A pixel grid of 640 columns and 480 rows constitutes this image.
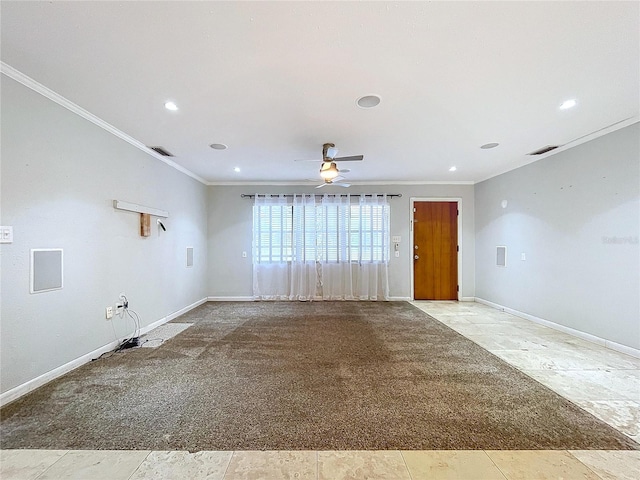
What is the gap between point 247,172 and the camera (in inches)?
204

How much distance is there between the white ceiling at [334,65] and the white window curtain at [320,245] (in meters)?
2.49

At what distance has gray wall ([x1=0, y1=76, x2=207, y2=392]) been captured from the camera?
2191mm

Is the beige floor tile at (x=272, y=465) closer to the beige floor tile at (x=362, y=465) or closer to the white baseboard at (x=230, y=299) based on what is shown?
the beige floor tile at (x=362, y=465)

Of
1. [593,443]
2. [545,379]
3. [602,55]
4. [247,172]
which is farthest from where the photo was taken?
[247,172]

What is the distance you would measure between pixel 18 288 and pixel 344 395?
2.83m

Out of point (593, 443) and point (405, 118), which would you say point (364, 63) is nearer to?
point (405, 118)

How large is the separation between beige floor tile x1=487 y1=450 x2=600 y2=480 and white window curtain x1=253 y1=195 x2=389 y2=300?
14.2 feet

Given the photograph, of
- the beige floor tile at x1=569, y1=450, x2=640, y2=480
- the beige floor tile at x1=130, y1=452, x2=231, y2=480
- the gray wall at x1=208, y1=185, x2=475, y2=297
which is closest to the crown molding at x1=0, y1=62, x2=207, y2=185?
the gray wall at x1=208, y1=185, x2=475, y2=297

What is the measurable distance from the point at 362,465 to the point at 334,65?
8.71ft

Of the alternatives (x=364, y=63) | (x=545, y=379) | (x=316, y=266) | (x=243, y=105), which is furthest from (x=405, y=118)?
(x=316, y=266)

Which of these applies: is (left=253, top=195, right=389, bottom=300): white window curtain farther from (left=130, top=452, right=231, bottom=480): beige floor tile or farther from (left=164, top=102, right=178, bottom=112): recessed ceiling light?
(left=130, top=452, right=231, bottom=480): beige floor tile

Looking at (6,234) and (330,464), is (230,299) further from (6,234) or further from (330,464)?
(330,464)

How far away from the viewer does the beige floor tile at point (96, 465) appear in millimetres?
1462

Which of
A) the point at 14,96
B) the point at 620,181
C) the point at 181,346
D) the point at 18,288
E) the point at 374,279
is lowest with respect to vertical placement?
the point at 181,346
